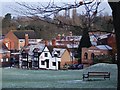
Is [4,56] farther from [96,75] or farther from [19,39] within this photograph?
[96,75]

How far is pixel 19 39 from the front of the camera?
22.6 ft

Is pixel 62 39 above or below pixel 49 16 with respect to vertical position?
below

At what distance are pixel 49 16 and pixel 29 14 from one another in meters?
0.38

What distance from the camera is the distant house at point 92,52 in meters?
6.87

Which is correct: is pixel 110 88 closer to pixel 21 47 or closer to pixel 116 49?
pixel 116 49

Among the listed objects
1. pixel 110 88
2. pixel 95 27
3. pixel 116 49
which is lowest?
pixel 110 88

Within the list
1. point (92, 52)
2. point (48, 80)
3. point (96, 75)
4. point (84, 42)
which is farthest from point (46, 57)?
point (96, 75)

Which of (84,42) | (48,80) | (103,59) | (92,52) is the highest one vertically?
(84,42)

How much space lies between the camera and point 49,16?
683 cm

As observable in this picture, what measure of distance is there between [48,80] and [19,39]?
0.96 m

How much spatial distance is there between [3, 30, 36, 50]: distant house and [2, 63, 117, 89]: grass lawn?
458 millimetres

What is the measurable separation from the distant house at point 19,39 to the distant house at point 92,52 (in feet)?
3.27

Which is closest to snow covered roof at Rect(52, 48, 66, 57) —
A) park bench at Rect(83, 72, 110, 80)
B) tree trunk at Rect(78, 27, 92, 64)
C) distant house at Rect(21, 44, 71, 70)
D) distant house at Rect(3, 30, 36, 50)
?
distant house at Rect(21, 44, 71, 70)

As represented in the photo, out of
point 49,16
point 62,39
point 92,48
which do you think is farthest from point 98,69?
point 49,16
